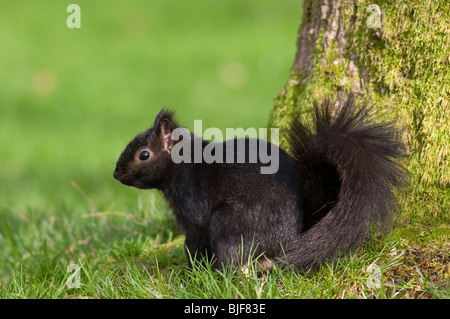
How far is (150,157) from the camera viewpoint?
3.11 metres

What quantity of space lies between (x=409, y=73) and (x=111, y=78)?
22.1 feet

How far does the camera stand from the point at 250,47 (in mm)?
9719

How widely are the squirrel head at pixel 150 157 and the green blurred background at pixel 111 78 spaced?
7.03 feet

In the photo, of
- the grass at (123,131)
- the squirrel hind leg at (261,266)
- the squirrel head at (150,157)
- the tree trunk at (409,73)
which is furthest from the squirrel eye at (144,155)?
the tree trunk at (409,73)

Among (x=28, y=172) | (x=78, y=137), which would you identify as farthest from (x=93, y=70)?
(x=28, y=172)

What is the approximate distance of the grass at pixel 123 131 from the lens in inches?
104

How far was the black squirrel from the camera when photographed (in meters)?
2.58

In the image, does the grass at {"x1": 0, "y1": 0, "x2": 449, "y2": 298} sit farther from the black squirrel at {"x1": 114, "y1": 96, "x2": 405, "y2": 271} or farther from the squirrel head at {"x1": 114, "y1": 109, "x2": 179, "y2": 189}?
the squirrel head at {"x1": 114, "y1": 109, "x2": 179, "y2": 189}

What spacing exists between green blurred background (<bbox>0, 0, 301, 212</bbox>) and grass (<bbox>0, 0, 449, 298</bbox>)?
0.03 meters

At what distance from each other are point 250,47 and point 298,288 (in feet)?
24.8

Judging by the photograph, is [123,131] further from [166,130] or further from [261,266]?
[261,266]

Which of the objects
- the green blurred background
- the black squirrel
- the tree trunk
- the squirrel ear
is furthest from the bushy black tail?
the green blurred background

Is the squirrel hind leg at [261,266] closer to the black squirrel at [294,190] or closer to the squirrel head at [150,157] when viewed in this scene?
the black squirrel at [294,190]
